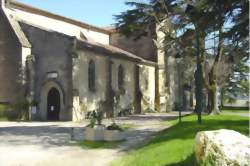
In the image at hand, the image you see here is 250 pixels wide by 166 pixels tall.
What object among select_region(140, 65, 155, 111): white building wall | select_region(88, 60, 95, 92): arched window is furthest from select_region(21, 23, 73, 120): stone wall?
select_region(140, 65, 155, 111): white building wall

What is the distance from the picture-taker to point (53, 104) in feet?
120

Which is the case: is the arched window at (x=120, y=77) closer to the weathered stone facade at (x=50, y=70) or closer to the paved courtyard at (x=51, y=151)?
the weathered stone facade at (x=50, y=70)

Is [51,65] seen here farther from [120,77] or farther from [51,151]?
[51,151]

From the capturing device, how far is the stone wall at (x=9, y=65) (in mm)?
36750

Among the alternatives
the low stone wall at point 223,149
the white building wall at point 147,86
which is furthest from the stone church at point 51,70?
the low stone wall at point 223,149

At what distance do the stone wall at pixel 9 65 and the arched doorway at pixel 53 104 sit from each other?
2.41m

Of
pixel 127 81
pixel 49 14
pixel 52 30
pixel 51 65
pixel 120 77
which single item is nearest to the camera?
pixel 51 65

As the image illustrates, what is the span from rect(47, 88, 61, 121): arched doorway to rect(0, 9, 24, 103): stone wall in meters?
2.41

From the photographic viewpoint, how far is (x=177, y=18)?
29531mm

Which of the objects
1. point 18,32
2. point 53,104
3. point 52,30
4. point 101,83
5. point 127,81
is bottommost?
point 53,104

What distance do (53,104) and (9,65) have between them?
532 centimetres

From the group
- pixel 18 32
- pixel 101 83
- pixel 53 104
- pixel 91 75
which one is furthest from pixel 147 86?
pixel 18 32

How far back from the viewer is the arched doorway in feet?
120

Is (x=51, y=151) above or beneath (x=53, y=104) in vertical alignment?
beneath
